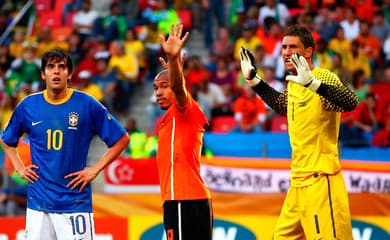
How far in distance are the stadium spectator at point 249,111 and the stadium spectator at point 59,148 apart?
8.19 meters

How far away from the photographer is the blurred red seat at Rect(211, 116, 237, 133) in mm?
16188

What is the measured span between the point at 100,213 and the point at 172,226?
5016 mm

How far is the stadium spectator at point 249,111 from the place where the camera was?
51.2ft

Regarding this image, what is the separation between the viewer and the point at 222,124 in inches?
641

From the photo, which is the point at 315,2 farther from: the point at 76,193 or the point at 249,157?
the point at 76,193

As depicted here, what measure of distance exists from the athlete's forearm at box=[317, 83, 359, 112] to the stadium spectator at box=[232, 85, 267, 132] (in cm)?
868

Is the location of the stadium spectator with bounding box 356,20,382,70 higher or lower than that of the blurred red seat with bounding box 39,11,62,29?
lower

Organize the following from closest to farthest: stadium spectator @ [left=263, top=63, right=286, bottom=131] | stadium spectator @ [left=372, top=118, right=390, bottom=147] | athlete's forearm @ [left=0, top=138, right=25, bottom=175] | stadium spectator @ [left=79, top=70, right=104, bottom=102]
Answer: athlete's forearm @ [left=0, top=138, right=25, bottom=175] → stadium spectator @ [left=372, top=118, right=390, bottom=147] → stadium spectator @ [left=263, top=63, right=286, bottom=131] → stadium spectator @ [left=79, top=70, right=104, bottom=102]

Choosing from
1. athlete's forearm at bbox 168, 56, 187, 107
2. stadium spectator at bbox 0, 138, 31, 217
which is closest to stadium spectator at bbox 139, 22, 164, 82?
stadium spectator at bbox 0, 138, 31, 217

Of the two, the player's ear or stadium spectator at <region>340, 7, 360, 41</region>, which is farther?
stadium spectator at <region>340, 7, 360, 41</region>

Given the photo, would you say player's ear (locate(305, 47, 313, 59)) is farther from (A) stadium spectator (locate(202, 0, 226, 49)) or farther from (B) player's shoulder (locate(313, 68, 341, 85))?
(A) stadium spectator (locate(202, 0, 226, 49))

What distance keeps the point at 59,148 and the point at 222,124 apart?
9163 mm

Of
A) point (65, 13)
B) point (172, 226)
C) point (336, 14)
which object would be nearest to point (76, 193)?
point (172, 226)

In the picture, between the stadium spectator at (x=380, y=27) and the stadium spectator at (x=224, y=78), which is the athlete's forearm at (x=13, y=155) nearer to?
the stadium spectator at (x=224, y=78)
